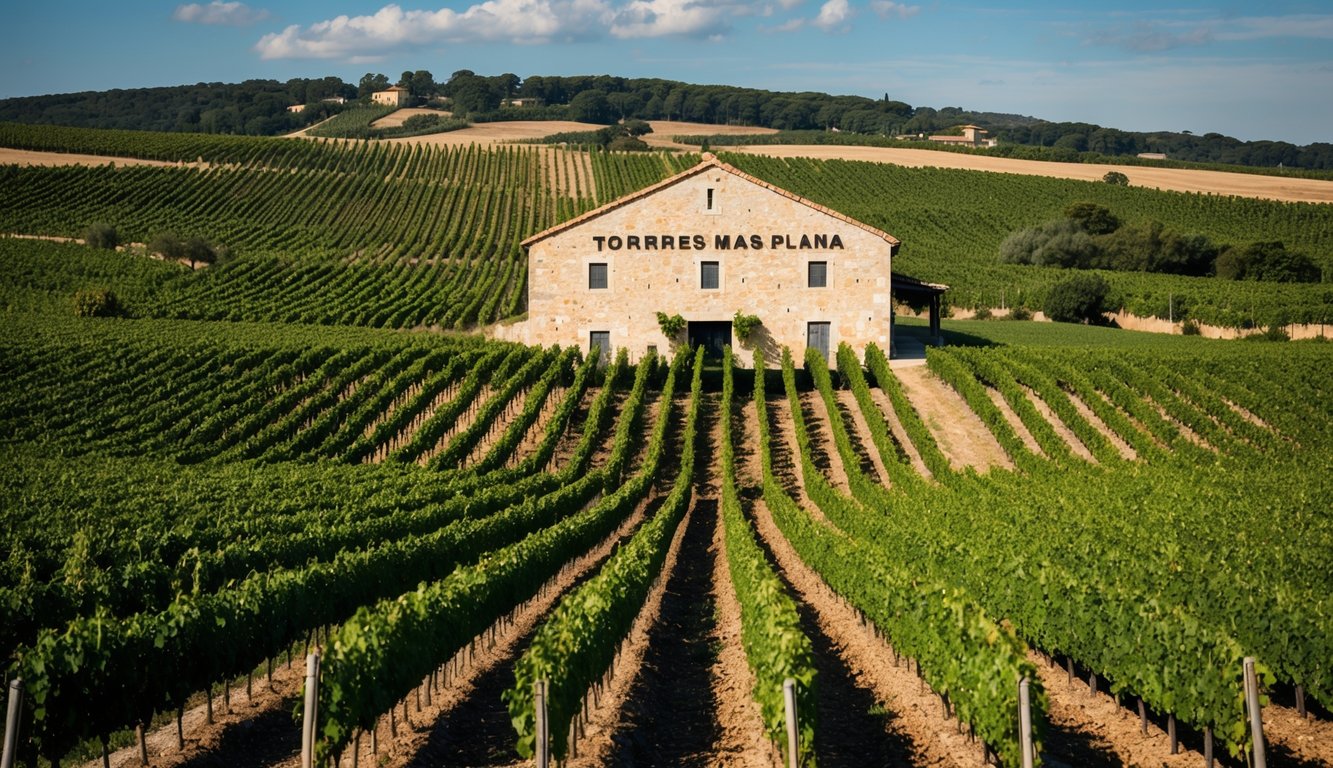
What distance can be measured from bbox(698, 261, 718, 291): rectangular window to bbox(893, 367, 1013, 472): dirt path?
21.4ft

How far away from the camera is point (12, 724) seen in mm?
9484

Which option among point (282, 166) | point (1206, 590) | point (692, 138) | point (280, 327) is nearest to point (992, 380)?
point (1206, 590)

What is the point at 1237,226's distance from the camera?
87750 millimetres

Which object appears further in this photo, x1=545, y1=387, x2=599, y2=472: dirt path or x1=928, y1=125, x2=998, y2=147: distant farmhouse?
x1=928, y1=125, x2=998, y2=147: distant farmhouse

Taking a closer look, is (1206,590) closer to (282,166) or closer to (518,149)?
(282,166)

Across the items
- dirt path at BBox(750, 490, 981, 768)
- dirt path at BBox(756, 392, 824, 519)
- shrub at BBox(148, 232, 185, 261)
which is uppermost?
shrub at BBox(148, 232, 185, 261)

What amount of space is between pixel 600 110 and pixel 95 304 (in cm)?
12119

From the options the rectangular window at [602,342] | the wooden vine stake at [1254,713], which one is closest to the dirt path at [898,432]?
the rectangular window at [602,342]

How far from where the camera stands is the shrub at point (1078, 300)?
60156mm

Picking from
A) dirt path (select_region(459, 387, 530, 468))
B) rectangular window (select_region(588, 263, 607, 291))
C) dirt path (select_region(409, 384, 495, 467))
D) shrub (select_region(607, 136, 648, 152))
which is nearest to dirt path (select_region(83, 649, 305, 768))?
dirt path (select_region(409, 384, 495, 467))

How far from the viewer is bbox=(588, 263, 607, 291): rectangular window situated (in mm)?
41969

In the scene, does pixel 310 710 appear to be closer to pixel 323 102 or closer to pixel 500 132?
pixel 500 132

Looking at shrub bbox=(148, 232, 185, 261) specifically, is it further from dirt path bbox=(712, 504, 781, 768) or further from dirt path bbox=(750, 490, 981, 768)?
dirt path bbox=(750, 490, 981, 768)

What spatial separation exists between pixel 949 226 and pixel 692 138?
5374cm
